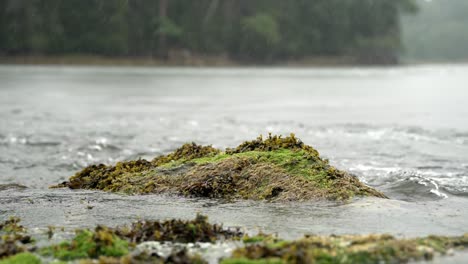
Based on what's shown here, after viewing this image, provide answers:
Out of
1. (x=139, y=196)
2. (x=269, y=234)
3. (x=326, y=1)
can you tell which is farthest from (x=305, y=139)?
(x=326, y=1)

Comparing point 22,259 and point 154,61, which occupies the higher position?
point 22,259

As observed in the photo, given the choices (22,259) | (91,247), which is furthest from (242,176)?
(22,259)

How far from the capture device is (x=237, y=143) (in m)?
18.1

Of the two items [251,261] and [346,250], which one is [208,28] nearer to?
[346,250]

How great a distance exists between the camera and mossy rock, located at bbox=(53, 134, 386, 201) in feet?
29.7

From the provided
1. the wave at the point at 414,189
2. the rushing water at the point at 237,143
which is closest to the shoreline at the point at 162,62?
the rushing water at the point at 237,143

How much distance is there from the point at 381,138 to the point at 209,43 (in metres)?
84.1

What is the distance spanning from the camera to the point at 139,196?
30.6 ft

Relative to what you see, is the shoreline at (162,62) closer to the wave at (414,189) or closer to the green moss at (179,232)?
the wave at (414,189)

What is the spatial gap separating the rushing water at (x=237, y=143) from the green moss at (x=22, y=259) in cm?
127

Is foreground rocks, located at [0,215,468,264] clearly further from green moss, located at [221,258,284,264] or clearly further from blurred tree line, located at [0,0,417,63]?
blurred tree line, located at [0,0,417,63]

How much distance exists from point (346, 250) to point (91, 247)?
98.4 inches

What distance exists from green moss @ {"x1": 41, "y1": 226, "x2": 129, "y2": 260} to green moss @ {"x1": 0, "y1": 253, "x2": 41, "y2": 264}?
0.23m

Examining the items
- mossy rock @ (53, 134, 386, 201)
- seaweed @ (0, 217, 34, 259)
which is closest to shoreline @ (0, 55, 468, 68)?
mossy rock @ (53, 134, 386, 201)
